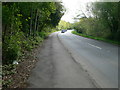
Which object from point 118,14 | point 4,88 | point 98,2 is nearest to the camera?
point 4,88

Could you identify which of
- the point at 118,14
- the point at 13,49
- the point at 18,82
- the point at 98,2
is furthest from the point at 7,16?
the point at 98,2

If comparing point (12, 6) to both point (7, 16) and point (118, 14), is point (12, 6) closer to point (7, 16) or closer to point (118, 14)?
point (7, 16)

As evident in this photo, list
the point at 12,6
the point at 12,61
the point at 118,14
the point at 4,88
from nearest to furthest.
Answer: the point at 4,88, the point at 12,61, the point at 12,6, the point at 118,14

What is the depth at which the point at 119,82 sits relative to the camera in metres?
4.96

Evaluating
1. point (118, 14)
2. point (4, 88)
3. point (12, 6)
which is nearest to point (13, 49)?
point (12, 6)

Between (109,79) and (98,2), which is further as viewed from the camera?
(98,2)

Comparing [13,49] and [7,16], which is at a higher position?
[7,16]

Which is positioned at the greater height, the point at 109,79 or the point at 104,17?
the point at 104,17

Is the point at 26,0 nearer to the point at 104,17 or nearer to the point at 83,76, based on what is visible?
the point at 83,76

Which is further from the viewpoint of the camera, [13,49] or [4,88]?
[13,49]

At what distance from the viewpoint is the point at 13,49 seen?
24.8 ft

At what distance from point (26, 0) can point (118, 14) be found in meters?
14.2

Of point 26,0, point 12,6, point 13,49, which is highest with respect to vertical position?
point 26,0

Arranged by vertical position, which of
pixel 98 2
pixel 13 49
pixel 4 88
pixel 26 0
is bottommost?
pixel 4 88
